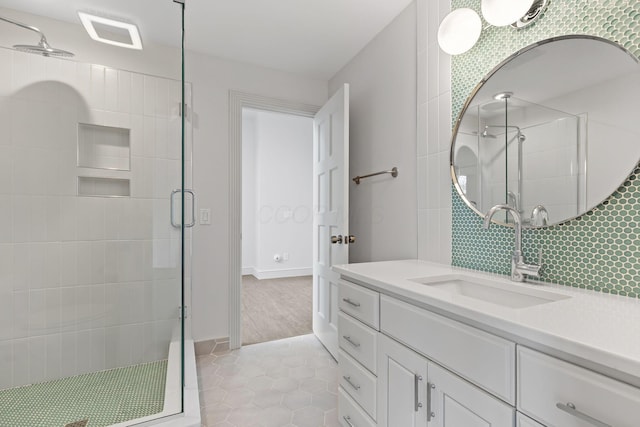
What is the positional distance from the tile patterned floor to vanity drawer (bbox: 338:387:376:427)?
0.53 ft

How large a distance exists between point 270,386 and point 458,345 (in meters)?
1.50

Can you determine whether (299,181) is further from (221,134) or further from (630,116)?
(630,116)

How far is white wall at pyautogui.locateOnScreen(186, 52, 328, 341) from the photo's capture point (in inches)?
92.4

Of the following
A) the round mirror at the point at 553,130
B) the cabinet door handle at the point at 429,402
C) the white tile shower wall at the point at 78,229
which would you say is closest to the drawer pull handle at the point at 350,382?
the cabinet door handle at the point at 429,402

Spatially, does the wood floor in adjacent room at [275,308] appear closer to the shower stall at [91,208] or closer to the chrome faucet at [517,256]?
the shower stall at [91,208]

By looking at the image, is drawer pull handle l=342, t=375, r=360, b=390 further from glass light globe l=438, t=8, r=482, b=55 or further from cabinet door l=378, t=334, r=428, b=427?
glass light globe l=438, t=8, r=482, b=55

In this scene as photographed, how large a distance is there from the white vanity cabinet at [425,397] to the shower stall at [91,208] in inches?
40.5

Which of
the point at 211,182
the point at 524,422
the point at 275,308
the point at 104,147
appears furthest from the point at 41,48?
the point at 275,308

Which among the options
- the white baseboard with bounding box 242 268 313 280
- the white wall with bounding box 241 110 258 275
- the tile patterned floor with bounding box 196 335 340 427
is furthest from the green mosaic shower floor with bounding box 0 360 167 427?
the white wall with bounding box 241 110 258 275

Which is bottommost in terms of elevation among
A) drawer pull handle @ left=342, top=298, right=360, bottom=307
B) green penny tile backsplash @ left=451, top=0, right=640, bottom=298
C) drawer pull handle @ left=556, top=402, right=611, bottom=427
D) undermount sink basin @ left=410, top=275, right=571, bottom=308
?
drawer pull handle @ left=342, top=298, right=360, bottom=307

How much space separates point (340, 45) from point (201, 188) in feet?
5.19

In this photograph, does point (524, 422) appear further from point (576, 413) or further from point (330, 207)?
point (330, 207)

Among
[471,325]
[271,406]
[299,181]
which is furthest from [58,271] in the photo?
[299,181]

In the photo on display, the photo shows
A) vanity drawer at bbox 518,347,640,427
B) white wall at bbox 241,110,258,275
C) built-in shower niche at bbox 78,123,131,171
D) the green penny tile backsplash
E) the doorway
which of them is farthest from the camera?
A: white wall at bbox 241,110,258,275
